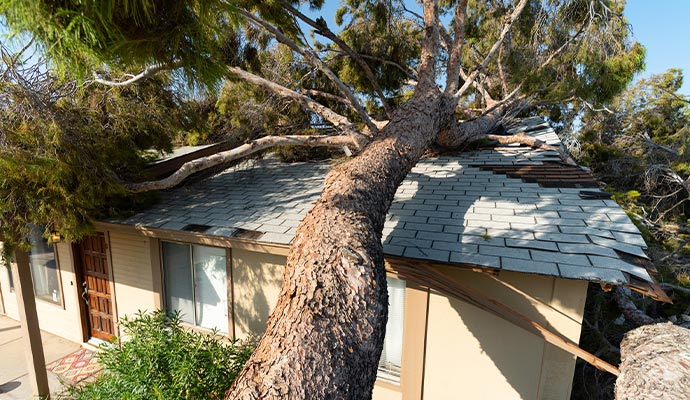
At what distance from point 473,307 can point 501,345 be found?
517 mm

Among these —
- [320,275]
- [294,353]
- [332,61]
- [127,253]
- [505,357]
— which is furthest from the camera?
[332,61]

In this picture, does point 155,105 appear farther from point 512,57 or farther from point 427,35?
point 512,57

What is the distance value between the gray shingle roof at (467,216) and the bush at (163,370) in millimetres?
1386

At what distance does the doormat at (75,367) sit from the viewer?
5.65m

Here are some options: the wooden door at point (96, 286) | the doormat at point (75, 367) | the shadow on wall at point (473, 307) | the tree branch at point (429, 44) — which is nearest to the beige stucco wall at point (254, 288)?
the shadow on wall at point (473, 307)

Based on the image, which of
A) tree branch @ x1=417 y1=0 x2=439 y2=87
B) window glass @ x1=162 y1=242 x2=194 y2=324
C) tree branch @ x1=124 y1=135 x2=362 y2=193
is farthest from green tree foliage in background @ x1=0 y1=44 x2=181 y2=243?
tree branch @ x1=417 y1=0 x2=439 y2=87

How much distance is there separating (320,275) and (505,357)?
3128 mm

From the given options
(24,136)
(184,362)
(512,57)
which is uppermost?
(512,57)

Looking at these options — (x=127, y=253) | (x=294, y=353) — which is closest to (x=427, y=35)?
(x=294, y=353)

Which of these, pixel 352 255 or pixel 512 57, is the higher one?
pixel 512 57

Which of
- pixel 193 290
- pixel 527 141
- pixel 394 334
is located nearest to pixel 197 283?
pixel 193 290

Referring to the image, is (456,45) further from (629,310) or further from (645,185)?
(645,185)

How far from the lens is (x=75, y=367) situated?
19.5ft

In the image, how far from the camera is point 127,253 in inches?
233
